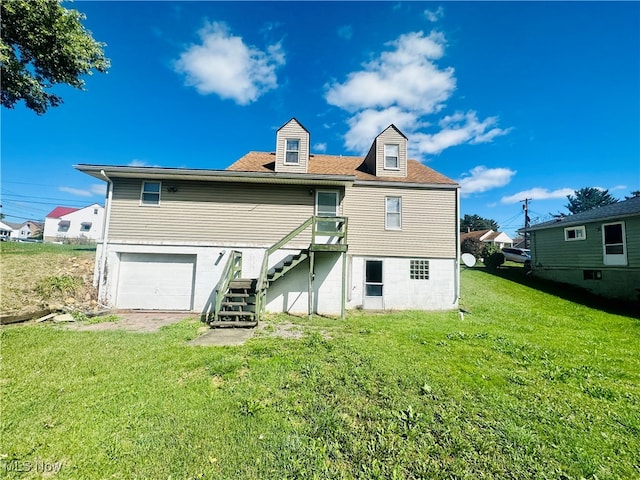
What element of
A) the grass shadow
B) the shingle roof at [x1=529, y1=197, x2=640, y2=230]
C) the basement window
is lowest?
the grass shadow

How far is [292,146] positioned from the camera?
1117 cm

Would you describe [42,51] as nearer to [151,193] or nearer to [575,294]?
[151,193]

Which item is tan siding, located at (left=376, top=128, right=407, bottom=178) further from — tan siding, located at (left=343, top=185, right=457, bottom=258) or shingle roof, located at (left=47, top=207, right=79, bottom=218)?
shingle roof, located at (left=47, top=207, right=79, bottom=218)

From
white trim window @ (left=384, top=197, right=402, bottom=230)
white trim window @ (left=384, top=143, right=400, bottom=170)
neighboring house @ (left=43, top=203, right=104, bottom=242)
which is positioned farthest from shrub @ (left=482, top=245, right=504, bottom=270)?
neighboring house @ (left=43, top=203, right=104, bottom=242)

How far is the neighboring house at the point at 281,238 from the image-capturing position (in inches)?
375

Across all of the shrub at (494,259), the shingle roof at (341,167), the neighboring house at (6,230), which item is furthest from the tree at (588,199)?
the neighboring house at (6,230)

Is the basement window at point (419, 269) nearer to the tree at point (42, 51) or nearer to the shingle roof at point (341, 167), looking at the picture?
the shingle roof at point (341, 167)

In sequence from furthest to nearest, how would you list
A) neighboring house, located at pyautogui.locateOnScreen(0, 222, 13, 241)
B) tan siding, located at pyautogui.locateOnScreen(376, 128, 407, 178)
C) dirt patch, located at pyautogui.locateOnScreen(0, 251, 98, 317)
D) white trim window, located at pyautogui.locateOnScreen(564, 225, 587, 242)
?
neighboring house, located at pyautogui.locateOnScreen(0, 222, 13, 241), white trim window, located at pyautogui.locateOnScreen(564, 225, 587, 242), tan siding, located at pyautogui.locateOnScreen(376, 128, 407, 178), dirt patch, located at pyautogui.locateOnScreen(0, 251, 98, 317)

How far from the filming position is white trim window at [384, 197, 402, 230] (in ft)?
36.0

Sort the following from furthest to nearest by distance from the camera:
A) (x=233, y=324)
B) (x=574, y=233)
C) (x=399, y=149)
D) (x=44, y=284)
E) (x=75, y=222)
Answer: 1. (x=75, y=222)
2. (x=574, y=233)
3. (x=399, y=149)
4. (x=44, y=284)
5. (x=233, y=324)

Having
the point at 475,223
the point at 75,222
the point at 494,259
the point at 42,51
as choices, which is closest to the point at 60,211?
the point at 75,222

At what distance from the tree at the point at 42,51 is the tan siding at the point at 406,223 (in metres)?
12.2

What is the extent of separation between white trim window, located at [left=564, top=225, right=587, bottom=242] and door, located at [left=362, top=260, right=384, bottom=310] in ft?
43.2

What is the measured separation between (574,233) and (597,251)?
5.41ft
